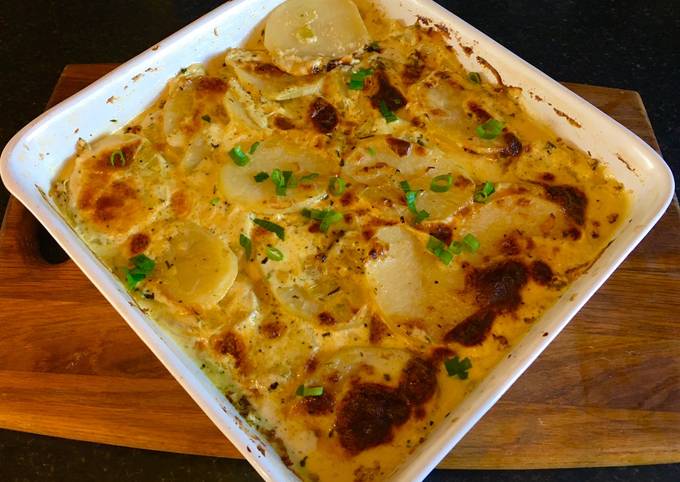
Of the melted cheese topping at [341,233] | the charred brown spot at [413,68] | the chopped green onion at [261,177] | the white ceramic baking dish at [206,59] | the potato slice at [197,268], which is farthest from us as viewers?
the charred brown spot at [413,68]

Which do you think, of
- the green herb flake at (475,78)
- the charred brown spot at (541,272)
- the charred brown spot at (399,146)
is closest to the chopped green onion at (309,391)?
the charred brown spot at (541,272)

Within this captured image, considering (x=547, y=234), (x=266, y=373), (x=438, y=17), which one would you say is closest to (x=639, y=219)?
(x=547, y=234)

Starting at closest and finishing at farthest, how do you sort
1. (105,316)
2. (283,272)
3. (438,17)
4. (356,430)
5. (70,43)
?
1. (356,430)
2. (283,272)
3. (105,316)
4. (438,17)
5. (70,43)

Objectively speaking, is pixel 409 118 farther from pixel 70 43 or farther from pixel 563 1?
pixel 70 43

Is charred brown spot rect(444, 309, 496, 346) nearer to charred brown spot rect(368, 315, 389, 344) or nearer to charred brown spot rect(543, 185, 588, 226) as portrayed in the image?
charred brown spot rect(368, 315, 389, 344)

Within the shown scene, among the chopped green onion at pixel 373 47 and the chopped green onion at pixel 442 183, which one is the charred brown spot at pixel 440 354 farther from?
the chopped green onion at pixel 373 47

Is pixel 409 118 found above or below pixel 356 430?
above

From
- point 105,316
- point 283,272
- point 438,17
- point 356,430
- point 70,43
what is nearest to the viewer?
point 356,430
